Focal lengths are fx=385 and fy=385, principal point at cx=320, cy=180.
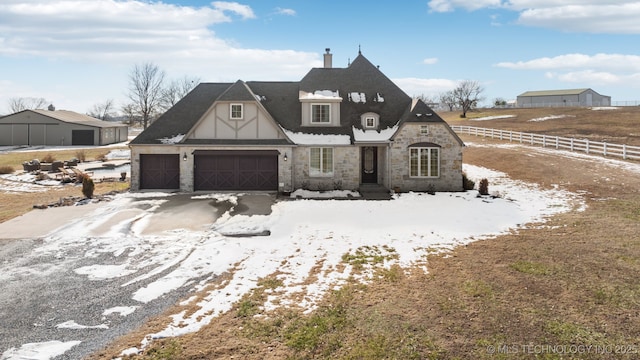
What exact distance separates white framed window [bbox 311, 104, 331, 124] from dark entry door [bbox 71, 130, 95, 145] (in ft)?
150

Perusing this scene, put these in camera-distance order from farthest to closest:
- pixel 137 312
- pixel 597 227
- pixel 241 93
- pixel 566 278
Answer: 1. pixel 241 93
2. pixel 597 227
3. pixel 566 278
4. pixel 137 312

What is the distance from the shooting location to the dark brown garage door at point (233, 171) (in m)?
23.7

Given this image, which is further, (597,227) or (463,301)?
(597,227)

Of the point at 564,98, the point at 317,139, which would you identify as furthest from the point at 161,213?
the point at 564,98

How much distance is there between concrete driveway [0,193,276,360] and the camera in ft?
27.2

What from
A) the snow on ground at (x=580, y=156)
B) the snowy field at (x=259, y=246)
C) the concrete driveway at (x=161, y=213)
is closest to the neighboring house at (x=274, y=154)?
the concrete driveway at (x=161, y=213)

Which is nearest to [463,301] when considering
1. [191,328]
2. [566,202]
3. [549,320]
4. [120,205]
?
[549,320]

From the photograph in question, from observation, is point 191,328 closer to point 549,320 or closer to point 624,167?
point 549,320

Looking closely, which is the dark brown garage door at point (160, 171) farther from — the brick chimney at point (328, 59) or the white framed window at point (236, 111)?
the brick chimney at point (328, 59)

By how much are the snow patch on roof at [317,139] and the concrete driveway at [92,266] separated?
5266mm

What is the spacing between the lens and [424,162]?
23.7m

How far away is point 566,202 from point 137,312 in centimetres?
2040

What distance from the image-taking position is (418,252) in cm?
1319

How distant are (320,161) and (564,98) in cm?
10135
